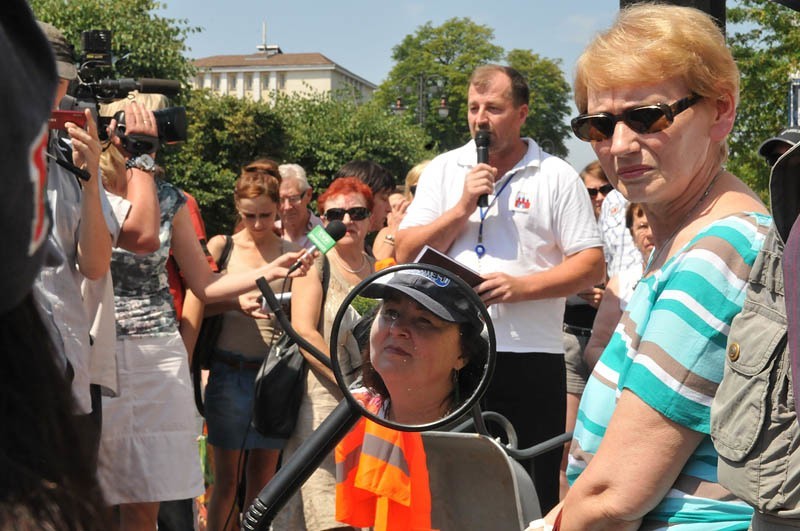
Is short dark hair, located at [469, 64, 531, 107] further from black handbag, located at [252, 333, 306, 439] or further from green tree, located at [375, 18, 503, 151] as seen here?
green tree, located at [375, 18, 503, 151]

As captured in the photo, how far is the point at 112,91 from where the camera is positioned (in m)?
4.17

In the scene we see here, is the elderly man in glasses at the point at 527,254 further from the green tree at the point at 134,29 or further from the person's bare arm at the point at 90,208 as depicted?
the green tree at the point at 134,29

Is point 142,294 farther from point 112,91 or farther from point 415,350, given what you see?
point 415,350

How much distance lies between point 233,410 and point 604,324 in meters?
2.01

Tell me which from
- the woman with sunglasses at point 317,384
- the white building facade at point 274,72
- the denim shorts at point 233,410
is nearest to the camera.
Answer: the woman with sunglasses at point 317,384

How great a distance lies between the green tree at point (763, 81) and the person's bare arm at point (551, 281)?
17.0 meters

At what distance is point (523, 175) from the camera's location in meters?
4.93

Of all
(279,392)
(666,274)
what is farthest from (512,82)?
(666,274)

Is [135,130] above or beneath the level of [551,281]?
above

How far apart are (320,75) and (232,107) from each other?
3212 inches

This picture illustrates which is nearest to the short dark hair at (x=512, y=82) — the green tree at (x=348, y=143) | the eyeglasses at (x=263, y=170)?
the eyeglasses at (x=263, y=170)

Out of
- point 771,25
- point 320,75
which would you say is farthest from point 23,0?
point 320,75

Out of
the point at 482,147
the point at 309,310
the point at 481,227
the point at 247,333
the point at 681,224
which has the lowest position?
the point at 247,333

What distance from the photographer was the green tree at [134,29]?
30.7m
